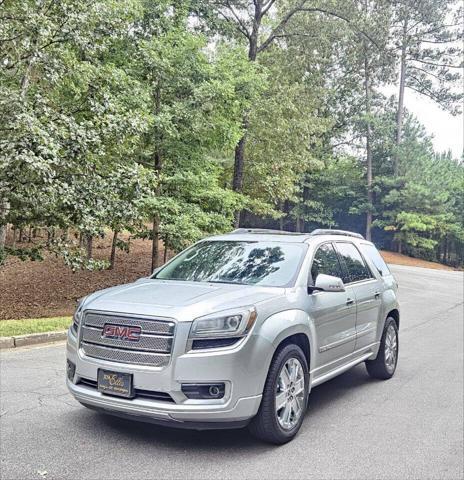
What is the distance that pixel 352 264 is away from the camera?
604 centimetres

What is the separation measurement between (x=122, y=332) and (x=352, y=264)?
3099 millimetres

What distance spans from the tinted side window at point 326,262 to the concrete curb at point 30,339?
16.1 feet

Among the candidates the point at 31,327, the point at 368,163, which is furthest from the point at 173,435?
the point at 368,163

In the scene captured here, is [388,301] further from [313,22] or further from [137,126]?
[313,22]

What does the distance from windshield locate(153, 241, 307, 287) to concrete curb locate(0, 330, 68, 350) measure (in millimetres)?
3599

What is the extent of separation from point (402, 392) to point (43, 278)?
14.8 meters

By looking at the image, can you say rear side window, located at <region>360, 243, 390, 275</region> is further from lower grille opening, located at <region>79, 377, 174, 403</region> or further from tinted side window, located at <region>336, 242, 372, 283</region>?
lower grille opening, located at <region>79, 377, 174, 403</region>

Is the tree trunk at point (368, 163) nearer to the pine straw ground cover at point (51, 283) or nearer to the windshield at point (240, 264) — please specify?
the pine straw ground cover at point (51, 283)

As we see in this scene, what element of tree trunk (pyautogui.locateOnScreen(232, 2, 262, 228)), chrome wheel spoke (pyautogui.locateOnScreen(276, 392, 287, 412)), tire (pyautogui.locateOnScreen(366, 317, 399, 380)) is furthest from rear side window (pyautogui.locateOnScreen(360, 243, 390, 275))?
tree trunk (pyautogui.locateOnScreen(232, 2, 262, 228))

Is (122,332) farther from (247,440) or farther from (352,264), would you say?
(352,264)

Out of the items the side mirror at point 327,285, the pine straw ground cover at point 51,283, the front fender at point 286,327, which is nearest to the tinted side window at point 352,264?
the side mirror at point 327,285

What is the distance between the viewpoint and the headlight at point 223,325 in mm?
3815

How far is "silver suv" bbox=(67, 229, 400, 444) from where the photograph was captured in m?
3.78

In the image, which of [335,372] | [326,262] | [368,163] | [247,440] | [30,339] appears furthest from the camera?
[368,163]
